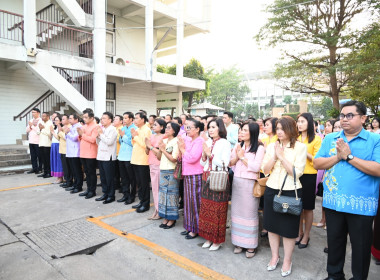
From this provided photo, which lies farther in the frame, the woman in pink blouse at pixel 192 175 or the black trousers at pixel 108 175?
the black trousers at pixel 108 175

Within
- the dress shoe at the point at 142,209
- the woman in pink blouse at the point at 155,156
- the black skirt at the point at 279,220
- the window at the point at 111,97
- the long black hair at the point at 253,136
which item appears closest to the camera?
the black skirt at the point at 279,220

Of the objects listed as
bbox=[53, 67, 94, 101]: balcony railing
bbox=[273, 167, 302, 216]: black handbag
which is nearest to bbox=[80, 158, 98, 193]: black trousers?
bbox=[273, 167, 302, 216]: black handbag

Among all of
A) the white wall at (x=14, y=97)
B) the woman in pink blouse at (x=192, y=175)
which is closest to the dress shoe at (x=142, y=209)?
the woman in pink blouse at (x=192, y=175)

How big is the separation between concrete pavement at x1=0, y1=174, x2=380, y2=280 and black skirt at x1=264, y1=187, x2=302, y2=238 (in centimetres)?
47

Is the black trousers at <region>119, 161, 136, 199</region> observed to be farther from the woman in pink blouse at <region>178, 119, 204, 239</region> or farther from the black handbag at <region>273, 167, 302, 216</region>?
the black handbag at <region>273, 167, 302, 216</region>

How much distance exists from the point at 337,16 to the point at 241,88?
36.9 metres

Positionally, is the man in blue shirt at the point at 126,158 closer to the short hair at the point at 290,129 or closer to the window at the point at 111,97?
the short hair at the point at 290,129

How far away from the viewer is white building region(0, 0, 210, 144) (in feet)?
31.7

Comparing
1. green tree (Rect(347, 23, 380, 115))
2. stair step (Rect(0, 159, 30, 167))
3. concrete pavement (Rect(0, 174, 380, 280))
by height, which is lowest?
concrete pavement (Rect(0, 174, 380, 280))

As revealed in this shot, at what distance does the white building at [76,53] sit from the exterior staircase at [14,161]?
6.87ft

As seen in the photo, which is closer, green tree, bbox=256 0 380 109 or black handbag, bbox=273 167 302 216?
black handbag, bbox=273 167 302 216

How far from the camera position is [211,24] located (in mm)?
15422

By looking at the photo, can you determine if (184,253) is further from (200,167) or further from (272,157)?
(272,157)

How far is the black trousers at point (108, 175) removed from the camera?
546 cm
